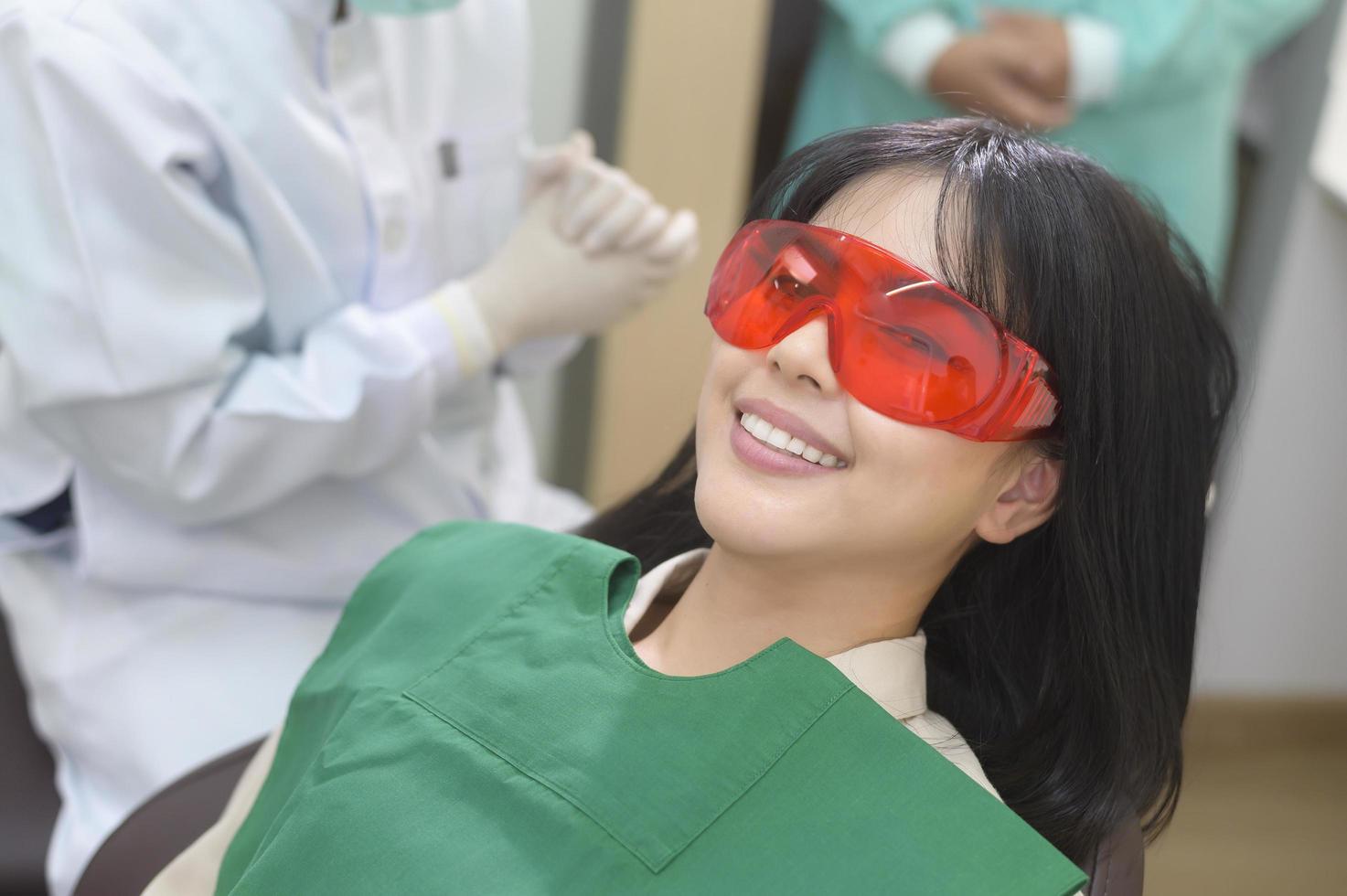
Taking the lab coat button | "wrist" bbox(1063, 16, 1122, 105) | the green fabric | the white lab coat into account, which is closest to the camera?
the green fabric

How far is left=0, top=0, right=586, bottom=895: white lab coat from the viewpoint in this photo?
1.14 m

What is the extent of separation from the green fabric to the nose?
0.16 meters

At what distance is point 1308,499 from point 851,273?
5.37 feet

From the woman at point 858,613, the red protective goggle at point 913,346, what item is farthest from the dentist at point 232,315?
the red protective goggle at point 913,346

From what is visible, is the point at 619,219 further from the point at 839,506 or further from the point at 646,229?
the point at 839,506

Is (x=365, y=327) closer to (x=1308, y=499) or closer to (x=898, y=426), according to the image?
(x=898, y=426)

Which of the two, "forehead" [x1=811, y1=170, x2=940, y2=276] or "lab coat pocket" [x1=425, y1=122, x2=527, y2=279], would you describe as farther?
"lab coat pocket" [x1=425, y1=122, x2=527, y2=279]

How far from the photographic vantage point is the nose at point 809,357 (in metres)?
0.84

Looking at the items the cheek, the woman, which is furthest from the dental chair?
the cheek

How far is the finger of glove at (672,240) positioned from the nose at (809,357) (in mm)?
547

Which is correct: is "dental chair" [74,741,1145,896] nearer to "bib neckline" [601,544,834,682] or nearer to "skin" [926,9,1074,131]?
"bib neckline" [601,544,834,682]

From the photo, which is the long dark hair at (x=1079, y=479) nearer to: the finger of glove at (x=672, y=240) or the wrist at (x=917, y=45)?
the finger of glove at (x=672, y=240)

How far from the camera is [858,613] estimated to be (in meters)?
0.92

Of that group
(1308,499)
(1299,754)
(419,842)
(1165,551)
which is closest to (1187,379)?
(1165,551)
